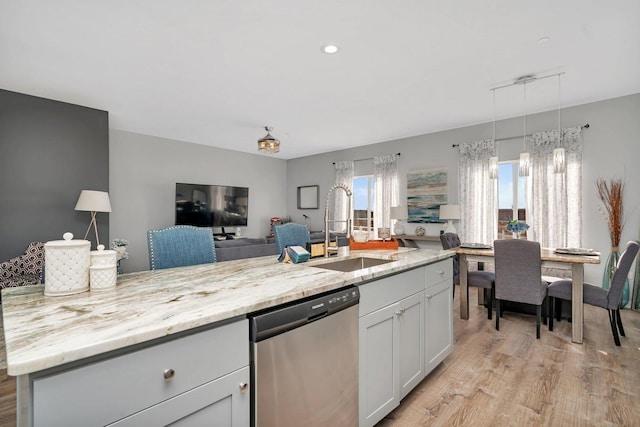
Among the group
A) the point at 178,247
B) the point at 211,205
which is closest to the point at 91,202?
the point at 178,247

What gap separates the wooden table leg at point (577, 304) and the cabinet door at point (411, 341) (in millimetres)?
1873

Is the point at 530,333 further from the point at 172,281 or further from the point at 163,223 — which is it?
the point at 163,223

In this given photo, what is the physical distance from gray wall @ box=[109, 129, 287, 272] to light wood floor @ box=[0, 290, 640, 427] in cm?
358

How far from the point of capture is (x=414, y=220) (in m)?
5.87

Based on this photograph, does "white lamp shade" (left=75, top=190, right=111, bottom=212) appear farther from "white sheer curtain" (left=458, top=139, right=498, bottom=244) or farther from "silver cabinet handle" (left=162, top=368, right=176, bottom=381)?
"white sheer curtain" (left=458, top=139, right=498, bottom=244)

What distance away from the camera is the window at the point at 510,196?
184 inches

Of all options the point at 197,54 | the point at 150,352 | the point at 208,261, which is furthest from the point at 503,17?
the point at 150,352

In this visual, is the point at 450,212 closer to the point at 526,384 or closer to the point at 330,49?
the point at 526,384

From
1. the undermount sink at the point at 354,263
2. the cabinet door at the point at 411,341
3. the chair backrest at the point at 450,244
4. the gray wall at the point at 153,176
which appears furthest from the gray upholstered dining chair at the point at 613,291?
the gray wall at the point at 153,176

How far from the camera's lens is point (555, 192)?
168 inches

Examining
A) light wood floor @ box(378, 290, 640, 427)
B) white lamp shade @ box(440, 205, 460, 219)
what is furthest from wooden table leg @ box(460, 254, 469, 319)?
white lamp shade @ box(440, 205, 460, 219)

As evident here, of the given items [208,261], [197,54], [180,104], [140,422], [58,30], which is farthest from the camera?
[180,104]

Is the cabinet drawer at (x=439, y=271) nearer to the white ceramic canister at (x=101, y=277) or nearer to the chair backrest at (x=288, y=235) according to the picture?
the chair backrest at (x=288, y=235)

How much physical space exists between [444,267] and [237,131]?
444 centimetres
